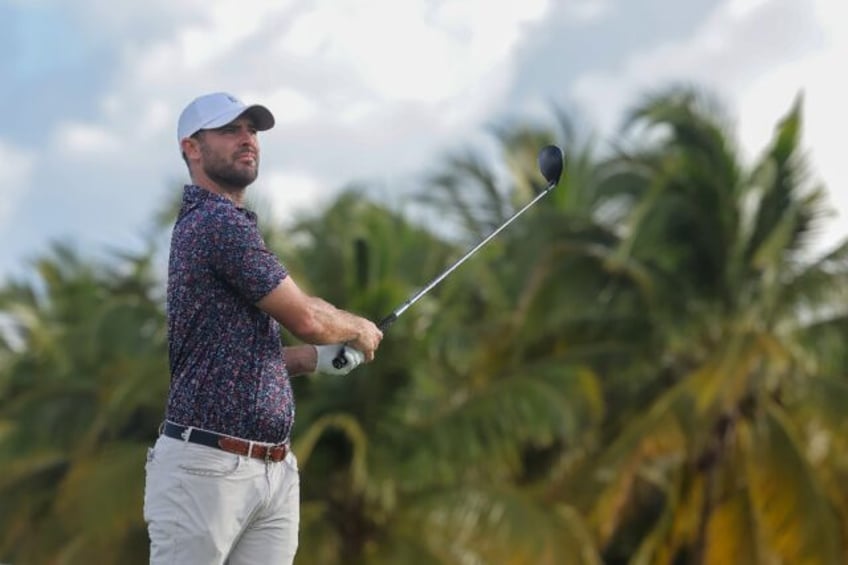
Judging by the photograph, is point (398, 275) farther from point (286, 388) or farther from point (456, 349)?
point (286, 388)

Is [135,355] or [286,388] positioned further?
[135,355]

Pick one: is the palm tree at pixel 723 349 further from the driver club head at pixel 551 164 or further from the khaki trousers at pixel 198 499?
the khaki trousers at pixel 198 499

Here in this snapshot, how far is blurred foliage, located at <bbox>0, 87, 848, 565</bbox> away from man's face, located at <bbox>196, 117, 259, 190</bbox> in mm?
14358

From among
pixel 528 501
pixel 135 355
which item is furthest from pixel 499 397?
pixel 135 355

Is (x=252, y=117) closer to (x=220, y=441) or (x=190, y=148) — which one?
(x=190, y=148)

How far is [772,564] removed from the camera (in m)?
20.0

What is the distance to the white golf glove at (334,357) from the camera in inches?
223

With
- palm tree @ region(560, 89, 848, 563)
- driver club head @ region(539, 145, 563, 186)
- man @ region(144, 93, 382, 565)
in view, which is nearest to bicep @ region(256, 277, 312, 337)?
man @ region(144, 93, 382, 565)

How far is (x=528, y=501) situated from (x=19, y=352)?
15.9 metres

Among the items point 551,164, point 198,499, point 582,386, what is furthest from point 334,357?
point 582,386

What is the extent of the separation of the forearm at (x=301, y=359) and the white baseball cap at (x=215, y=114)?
0.73 meters

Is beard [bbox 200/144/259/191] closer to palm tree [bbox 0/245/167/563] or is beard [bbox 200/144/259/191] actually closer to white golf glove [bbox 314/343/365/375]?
white golf glove [bbox 314/343/365/375]

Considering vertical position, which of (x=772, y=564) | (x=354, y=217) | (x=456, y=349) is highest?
(x=354, y=217)

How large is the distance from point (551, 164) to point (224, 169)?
6.67 ft
